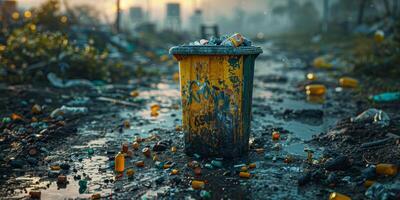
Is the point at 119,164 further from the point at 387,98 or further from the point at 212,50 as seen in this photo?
the point at 387,98

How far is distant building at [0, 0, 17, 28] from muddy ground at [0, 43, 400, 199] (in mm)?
6777

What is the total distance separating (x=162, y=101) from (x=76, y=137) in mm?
2795

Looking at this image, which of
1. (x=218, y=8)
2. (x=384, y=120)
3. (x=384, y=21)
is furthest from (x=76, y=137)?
(x=218, y=8)

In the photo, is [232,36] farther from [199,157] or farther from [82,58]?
[82,58]

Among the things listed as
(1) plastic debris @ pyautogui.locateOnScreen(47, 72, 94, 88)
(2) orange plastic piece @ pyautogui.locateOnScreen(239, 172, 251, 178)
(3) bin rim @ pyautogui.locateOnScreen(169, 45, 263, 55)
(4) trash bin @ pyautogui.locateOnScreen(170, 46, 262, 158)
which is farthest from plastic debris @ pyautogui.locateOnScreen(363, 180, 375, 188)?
(1) plastic debris @ pyautogui.locateOnScreen(47, 72, 94, 88)

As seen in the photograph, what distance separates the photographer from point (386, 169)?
3.19 meters

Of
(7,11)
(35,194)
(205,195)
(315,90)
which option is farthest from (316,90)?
(7,11)

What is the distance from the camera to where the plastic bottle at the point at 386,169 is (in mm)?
3163

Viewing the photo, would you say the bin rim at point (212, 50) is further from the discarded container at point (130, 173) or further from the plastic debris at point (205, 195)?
the plastic debris at point (205, 195)

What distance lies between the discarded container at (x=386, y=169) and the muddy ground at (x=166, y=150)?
2.7 inches

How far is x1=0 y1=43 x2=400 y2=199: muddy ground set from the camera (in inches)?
123

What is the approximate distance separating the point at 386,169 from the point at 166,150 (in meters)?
2.10

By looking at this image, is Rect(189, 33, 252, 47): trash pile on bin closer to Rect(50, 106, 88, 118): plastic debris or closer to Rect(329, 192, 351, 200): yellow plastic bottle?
Rect(329, 192, 351, 200): yellow plastic bottle

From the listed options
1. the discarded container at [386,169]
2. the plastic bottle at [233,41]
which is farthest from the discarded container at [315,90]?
the discarded container at [386,169]
